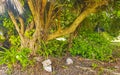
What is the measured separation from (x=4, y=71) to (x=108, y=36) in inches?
184

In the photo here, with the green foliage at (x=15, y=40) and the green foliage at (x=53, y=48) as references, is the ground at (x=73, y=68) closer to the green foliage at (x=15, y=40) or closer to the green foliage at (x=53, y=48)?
the green foliage at (x=53, y=48)

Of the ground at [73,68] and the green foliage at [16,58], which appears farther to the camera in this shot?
the green foliage at [16,58]

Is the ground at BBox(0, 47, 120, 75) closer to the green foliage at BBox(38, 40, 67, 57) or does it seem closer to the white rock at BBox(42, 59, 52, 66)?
the white rock at BBox(42, 59, 52, 66)

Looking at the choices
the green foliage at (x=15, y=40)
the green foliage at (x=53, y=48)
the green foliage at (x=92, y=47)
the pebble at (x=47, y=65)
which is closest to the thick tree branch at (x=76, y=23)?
the green foliage at (x=53, y=48)

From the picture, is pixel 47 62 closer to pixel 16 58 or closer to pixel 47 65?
pixel 47 65

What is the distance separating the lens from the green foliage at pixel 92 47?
849 cm

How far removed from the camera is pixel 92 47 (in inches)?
337

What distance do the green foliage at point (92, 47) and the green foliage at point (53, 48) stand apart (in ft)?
1.20

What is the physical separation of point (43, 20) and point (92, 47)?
79.3 inches

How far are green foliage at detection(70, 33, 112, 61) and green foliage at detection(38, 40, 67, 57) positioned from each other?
367mm

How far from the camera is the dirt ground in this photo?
23.3ft

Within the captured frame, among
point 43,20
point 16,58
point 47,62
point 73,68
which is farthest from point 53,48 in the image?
point 16,58

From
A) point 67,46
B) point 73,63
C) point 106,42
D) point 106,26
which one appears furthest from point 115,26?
point 73,63

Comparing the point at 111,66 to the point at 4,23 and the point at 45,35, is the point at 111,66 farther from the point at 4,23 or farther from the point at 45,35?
the point at 4,23
